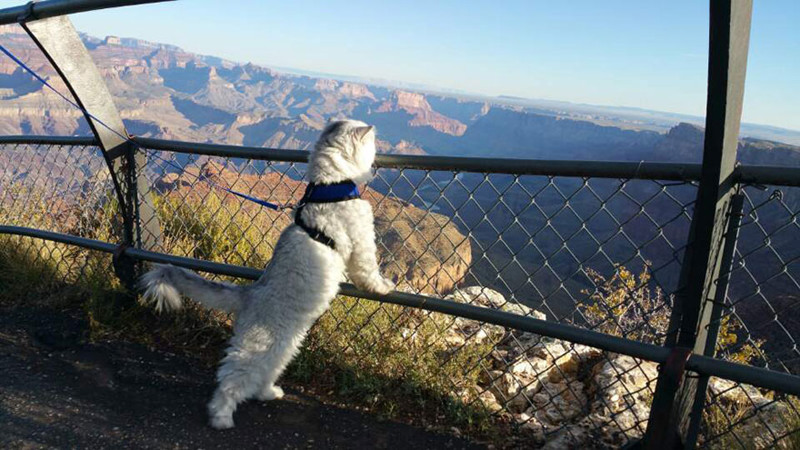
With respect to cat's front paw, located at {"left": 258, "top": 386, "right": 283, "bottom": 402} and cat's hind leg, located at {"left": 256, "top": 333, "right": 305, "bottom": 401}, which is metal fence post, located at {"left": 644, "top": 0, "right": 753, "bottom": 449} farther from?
cat's front paw, located at {"left": 258, "top": 386, "right": 283, "bottom": 402}

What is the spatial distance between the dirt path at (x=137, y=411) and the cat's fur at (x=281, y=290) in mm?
192

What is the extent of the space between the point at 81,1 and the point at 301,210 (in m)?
1.69

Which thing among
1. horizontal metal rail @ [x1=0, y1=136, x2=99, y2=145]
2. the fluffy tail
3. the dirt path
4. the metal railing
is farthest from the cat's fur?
horizontal metal rail @ [x1=0, y1=136, x2=99, y2=145]

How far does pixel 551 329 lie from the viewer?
8.42 ft

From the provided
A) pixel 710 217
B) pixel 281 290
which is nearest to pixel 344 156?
pixel 281 290

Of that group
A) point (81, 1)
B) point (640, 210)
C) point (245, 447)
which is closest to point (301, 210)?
point (245, 447)

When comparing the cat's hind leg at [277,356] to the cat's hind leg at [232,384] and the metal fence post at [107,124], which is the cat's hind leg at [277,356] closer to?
the cat's hind leg at [232,384]

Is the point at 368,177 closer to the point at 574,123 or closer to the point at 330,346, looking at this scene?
the point at 330,346

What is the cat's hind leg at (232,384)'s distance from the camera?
2.84 meters

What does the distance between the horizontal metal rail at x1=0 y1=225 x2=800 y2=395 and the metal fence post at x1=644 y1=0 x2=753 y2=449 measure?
11cm

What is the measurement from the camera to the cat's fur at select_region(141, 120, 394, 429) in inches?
112

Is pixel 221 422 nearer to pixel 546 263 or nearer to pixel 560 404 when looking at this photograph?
pixel 546 263

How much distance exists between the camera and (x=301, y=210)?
120 inches

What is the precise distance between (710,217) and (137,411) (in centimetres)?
324
